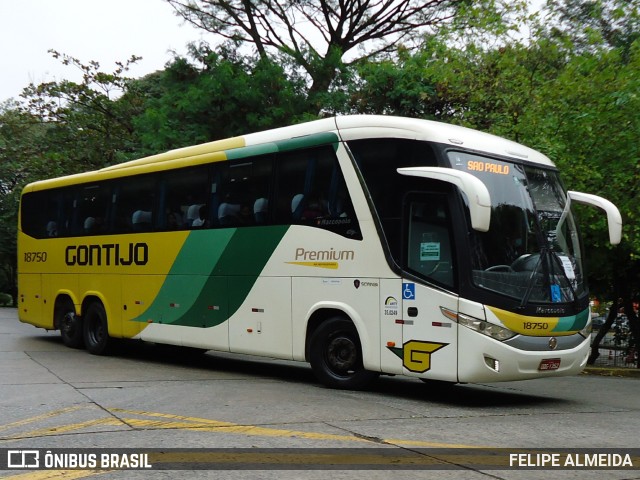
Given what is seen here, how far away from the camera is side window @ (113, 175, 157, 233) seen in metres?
14.6

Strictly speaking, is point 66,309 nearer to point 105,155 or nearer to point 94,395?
point 94,395

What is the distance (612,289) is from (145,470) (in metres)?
17.2

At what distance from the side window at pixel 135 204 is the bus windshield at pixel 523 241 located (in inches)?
257

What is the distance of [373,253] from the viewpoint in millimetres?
10383

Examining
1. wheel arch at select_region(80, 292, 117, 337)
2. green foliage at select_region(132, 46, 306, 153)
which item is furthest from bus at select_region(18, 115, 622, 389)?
green foliage at select_region(132, 46, 306, 153)

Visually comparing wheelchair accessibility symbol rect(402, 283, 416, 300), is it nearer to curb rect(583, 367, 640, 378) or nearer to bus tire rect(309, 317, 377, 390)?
bus tire rect(309, 317, 377, 390)

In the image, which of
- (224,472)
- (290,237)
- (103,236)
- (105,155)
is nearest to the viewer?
(224,472)

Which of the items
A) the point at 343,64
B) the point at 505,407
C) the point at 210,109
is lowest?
the point at 505,407

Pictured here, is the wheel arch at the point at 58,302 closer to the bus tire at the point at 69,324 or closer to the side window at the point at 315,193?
the bus tire at the point at 69,324

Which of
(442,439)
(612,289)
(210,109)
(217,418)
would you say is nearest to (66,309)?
(210,109)

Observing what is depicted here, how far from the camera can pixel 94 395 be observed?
32.8 feet

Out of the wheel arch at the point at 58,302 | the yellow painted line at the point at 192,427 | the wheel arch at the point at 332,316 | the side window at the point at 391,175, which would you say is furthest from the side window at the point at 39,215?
the yellow painted line at the point at 192,427

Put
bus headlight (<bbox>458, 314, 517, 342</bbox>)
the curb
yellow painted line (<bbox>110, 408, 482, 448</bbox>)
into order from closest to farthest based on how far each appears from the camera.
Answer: yellow painted line (<bbox>110, 408, 482, 448</bbox>)
bus headlight (<bbox>458, 314, 517, 342</bbox>)
the curb

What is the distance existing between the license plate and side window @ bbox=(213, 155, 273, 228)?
4.38m
